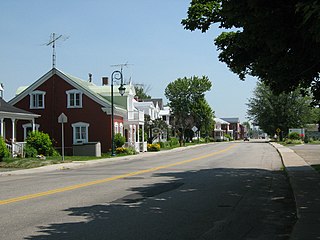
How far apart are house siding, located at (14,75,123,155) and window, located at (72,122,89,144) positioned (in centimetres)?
32

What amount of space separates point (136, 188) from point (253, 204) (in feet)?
15.1

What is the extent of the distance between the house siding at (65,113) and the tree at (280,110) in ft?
151

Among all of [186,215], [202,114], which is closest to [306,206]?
[186,215]

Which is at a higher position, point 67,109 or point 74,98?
point 74,98

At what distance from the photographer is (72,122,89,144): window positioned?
43.8 m

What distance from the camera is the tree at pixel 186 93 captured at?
101 m

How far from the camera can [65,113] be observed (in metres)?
44.2

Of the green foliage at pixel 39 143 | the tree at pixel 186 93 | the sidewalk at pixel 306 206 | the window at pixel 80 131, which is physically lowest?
the sidewalk at pixel 306 206

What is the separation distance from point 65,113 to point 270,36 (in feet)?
120

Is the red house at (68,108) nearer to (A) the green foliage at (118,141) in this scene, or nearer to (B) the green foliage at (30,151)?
(A) the green foliage at (118,141)

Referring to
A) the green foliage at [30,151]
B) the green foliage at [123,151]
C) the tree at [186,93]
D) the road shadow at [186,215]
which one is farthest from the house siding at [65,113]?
the tree at [186,93]

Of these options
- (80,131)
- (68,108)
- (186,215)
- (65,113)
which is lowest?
(186,215)

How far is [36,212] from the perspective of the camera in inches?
400

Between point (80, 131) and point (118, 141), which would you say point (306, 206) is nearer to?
point (118, 141)
